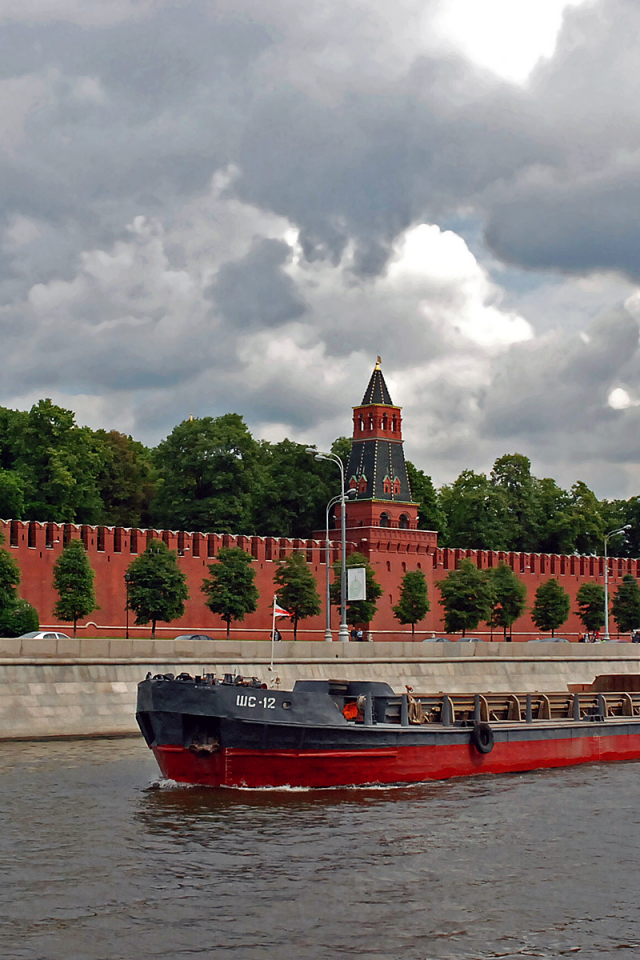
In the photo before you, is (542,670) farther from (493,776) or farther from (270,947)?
(270,947)

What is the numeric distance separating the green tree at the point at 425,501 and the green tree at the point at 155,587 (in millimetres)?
31294

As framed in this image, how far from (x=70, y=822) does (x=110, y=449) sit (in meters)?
63.1

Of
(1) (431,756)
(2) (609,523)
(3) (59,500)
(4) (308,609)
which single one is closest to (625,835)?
(1) (431,756)

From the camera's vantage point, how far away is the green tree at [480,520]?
8994 centimetres

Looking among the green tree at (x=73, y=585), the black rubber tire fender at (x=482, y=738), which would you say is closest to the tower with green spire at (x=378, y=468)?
the green tree at (x=73, y=585)

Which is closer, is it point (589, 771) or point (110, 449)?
point (589, 771)

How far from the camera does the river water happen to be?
46.9 ft

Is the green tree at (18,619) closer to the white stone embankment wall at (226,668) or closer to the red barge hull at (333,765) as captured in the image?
the white stone embankment wall at (226,668)

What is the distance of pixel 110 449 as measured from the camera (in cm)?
8250

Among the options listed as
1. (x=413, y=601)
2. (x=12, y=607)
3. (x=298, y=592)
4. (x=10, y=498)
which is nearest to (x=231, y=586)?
(x=298, y=592)

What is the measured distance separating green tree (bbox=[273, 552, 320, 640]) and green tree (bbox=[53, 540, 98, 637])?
1038 centimetres

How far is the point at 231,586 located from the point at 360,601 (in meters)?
8.29

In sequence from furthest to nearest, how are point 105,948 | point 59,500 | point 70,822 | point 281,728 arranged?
point 59,500
point 281,728
point 70,822
point 105,948

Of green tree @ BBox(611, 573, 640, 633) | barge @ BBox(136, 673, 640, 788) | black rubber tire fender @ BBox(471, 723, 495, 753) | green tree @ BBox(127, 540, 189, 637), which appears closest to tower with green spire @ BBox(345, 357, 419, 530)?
green tree @ BBox(611, 573, 640, 633)
